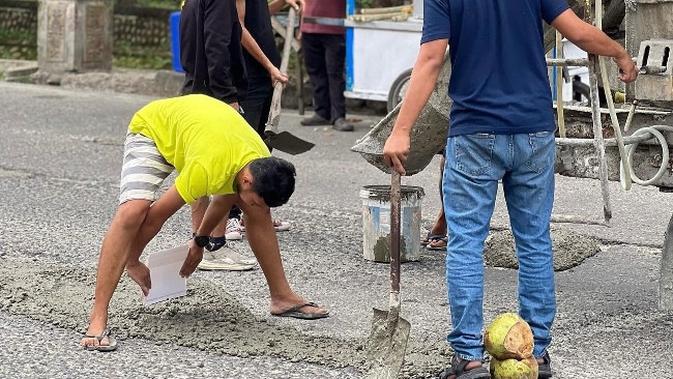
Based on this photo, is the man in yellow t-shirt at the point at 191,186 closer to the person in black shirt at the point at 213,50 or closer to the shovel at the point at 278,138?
the person in black shirt at the point at 213,50

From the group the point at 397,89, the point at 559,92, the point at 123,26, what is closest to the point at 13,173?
the point at 397,89

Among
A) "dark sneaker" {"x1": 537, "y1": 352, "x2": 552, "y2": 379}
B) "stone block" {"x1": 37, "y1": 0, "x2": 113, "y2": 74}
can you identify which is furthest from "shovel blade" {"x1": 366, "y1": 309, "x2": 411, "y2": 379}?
"stone block" {"x1": 37, "y1": 0, "x2": 113, "y2": 74}

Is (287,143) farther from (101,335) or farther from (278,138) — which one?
(101,335)

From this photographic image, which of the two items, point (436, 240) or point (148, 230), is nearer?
point (148, 230)

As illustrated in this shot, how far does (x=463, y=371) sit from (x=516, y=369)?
0.64ft

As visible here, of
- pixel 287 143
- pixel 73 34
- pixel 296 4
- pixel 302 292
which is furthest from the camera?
pixel 73 34

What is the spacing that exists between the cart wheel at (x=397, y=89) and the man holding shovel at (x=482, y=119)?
21.9 ft

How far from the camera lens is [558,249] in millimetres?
7156

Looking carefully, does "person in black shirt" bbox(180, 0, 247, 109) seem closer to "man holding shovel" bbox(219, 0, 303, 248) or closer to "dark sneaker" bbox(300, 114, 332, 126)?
"man holding shovel" bbox(219, 0, 303, 248)

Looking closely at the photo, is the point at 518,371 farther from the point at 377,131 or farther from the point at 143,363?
the point at 377,131

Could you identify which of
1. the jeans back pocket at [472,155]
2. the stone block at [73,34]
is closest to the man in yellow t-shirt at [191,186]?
the jeans back pocket at [472,155]

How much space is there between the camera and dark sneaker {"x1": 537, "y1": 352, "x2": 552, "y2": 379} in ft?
16.7

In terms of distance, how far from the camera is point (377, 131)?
6.76 meters

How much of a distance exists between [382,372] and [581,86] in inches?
252
